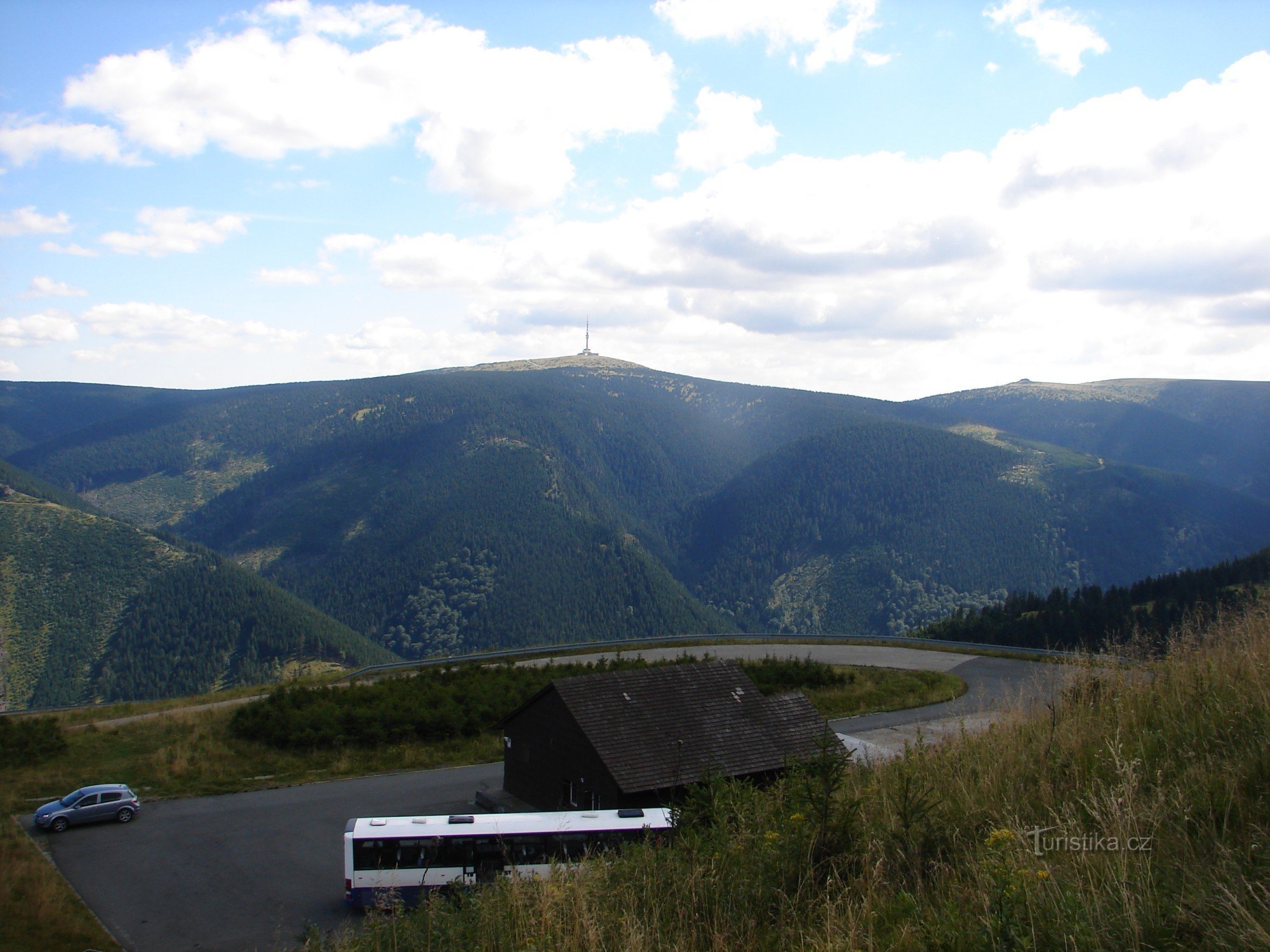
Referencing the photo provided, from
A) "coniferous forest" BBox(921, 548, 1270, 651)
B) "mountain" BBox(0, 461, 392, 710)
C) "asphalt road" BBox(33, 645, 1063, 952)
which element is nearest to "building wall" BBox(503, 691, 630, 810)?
"asphalt road" BBox(33, 645, 1063, 952)

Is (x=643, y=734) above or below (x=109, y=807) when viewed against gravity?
above

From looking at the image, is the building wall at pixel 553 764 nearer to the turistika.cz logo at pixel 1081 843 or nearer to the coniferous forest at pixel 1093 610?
the turistika.cz logo at pixel 1081 843

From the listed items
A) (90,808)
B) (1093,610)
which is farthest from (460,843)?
(1093,610)

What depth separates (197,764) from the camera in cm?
2947

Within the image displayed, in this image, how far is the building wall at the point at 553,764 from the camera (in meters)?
19.9

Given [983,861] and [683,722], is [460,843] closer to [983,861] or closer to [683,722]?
[683,722]

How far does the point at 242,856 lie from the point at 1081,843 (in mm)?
20572

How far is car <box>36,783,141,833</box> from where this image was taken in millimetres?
22531

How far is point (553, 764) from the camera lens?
71.6 ft

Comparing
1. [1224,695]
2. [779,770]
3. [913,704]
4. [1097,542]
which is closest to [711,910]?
[1224,695]

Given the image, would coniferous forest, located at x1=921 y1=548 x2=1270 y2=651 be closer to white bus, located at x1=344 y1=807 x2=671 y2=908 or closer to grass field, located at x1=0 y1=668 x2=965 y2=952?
grass field, located at x1=0 y1=668 x2=965 y2=952

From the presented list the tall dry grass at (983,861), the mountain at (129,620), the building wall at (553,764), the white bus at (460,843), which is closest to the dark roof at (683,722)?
the building wall at (553,764)

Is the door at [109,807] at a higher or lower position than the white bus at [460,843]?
lower

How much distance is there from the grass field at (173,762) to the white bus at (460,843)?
5282 millimetres
